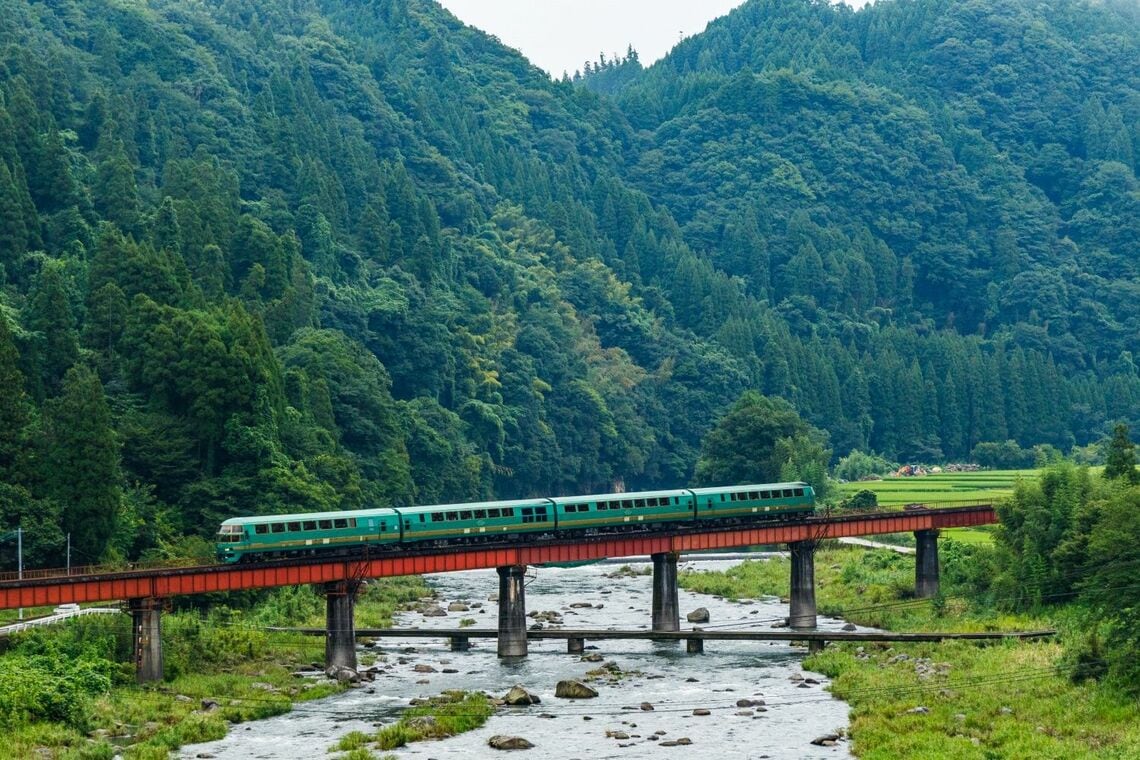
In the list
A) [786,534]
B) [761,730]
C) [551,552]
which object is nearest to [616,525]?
[551,552]

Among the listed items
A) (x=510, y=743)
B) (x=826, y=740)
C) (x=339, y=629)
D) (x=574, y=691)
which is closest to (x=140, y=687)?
(x=339, y=629)

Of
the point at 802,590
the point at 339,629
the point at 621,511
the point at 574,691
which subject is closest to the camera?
the point at 574,691

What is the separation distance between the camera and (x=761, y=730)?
3278 inches

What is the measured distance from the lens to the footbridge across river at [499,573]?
8962 centimetres

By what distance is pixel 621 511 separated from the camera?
11281cm

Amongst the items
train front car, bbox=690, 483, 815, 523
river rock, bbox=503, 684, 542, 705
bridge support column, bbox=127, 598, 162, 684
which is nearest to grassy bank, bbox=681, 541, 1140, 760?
train front car, bbox=690, 483, 815, 523

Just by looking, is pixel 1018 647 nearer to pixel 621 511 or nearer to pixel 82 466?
pixel 621 511

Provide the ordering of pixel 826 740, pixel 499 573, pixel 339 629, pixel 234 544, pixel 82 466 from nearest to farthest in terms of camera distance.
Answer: pixel 826 740 → pixel 234 544 → pixel 339 629 → pixel 499 573 → pixel 82 466

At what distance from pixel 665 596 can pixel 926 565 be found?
78.5 feet

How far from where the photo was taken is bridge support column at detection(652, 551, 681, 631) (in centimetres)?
11400

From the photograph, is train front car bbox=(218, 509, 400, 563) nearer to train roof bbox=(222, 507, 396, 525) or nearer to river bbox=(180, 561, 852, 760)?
train roof bbox=(222, 507, 396, 525)

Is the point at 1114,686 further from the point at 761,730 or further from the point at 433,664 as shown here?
the point at 433,664

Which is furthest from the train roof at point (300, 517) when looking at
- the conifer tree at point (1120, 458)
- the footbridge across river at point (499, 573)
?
the conifer tree at point (1120, 458)

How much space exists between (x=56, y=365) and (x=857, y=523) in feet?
211
